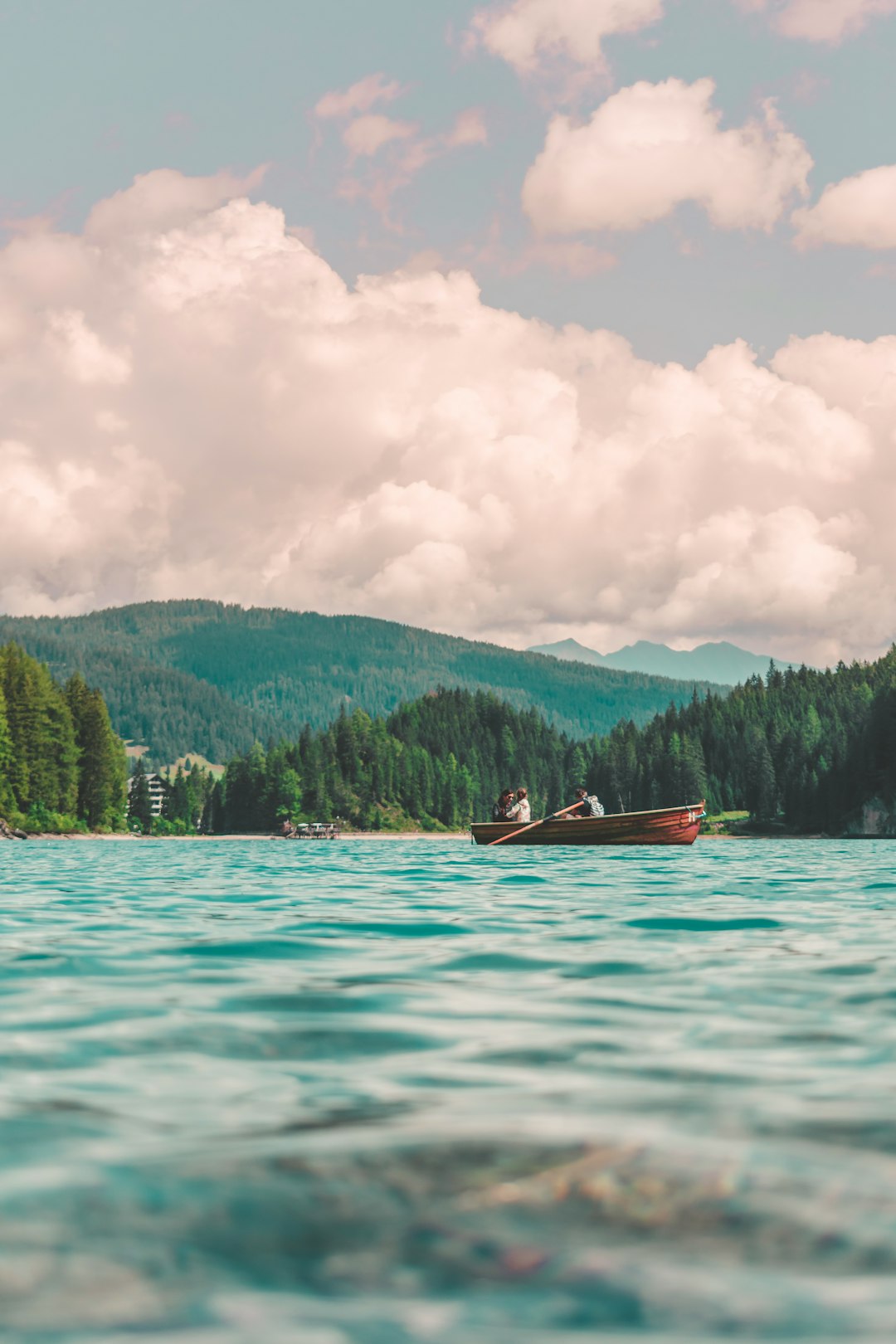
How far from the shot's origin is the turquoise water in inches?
147

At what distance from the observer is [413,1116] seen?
5.79 m

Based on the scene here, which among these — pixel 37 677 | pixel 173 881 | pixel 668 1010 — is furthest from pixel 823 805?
pixel 668 1010

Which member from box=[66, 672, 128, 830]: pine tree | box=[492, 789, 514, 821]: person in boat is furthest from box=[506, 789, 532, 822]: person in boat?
box=[66, 672, 128, 830]: pine tree

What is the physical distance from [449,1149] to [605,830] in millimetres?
51667

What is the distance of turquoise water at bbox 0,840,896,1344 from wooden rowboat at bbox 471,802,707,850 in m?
43.3

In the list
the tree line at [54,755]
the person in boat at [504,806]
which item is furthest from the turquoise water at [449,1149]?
the tree line at [54,755]

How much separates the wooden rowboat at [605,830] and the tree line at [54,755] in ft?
276

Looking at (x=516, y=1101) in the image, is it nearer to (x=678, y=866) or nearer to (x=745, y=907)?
(x=745, y=907)

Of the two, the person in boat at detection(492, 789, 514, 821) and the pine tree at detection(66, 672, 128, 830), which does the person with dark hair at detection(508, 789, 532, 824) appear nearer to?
the person in boat at detection(492, 789, 514, 821)

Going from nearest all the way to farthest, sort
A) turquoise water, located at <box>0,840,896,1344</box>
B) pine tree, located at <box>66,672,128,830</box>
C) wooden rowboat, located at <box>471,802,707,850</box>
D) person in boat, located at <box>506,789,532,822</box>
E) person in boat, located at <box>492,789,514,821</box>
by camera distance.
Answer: turquoise water, located at <box>0,840,896,1344</box> → wooden rowboat, located at <box>471,802,707,850</box> → person in boat, located at <box>506,789,532,822</box> → person in boat, located at <box>492,789,514,821</box> → pine tree, located at <box>66,672,128,830</box>

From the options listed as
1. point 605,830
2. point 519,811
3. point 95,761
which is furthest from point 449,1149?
point 95,761

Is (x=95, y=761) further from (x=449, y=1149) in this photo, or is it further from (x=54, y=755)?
(x=449, y=1149)

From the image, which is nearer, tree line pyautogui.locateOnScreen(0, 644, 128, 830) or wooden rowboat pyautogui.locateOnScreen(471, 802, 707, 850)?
wooden rowboat pyautogui.locateOnScreen(471, 802, 707, 850)

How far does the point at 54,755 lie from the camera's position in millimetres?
136000
